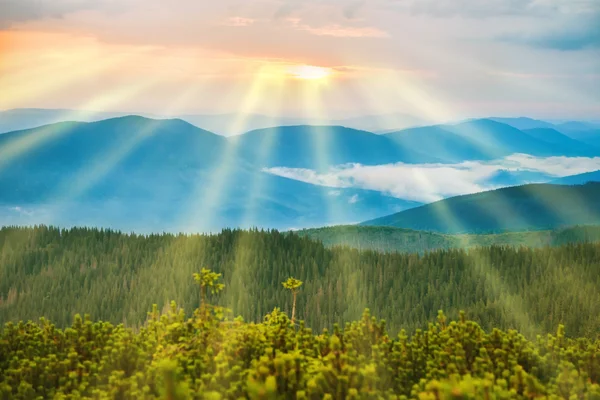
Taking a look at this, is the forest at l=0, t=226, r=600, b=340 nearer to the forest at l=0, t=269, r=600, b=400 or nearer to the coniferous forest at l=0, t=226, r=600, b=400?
the coniferous forest at l=0, t=226, r=600, b=400

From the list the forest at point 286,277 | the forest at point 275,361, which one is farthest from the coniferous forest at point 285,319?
the forest at point 286,277

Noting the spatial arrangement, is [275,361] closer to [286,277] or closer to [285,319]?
[285,319]

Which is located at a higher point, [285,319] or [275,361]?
[285,319]

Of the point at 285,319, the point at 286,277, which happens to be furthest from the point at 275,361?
the point at 286,277

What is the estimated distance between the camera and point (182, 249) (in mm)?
114812

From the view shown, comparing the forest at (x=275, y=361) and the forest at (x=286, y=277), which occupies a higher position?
the forest at (x=286, y=277)

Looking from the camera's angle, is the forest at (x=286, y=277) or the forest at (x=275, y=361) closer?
the forest at (x=275, y=361)

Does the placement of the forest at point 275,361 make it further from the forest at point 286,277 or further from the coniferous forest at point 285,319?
the forest at point 286,277

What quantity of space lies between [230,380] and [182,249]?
104 metres

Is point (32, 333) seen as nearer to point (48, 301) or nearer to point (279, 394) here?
point (279, 394)

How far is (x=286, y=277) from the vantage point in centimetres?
10344

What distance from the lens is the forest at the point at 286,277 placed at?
8169cm

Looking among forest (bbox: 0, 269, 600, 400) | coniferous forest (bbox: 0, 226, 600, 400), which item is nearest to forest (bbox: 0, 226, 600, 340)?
coniferous forest (bbox: 0, 226, 600, 400)

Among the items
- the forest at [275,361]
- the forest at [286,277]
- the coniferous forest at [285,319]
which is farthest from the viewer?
the forest at [286,277]
